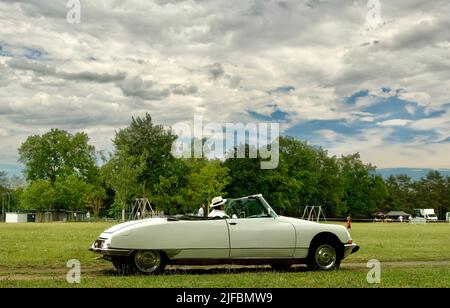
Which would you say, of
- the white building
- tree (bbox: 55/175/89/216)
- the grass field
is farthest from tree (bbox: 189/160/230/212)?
the grass field

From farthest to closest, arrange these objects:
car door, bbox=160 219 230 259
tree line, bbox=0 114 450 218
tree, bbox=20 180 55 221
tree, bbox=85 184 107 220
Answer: tree, bbox=85 184 107 220 < tree, bbox=20 180 55 221 < tree line, bbox=0 114 450 218 < car door, bbox=160 219 230 259

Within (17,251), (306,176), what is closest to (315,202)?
(306,176)

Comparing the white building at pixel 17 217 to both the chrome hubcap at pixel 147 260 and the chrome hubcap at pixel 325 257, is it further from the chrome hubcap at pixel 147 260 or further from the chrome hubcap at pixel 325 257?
the chrome hubcap at pixel 325 257

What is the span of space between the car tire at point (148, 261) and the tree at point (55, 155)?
92.0 meters

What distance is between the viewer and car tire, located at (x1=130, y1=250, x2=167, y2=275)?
37.2 feet

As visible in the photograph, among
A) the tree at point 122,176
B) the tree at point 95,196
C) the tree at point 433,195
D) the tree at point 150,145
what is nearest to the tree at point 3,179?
the tree at point 95,196

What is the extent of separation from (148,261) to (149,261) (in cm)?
2

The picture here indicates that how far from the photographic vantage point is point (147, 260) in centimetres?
1142

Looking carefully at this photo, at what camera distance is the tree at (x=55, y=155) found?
9906cm

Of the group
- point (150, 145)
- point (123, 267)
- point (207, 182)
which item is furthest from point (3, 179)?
point (123, 267)

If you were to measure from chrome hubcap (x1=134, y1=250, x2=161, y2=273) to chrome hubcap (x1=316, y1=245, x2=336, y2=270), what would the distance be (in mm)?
3516

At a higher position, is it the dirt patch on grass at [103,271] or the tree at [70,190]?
the tree at [70,190]

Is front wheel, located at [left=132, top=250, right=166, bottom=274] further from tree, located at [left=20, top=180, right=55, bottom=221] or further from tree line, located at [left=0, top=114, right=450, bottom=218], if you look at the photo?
tree, located at [left=20, top=180, right=55, bottom=221]

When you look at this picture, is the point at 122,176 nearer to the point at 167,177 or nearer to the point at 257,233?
the point at 167,177
